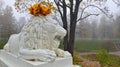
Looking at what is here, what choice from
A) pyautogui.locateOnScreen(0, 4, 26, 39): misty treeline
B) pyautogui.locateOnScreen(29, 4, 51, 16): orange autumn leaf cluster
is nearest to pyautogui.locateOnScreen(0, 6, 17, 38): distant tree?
pyautogui.locateOnScreen(0, 4, 26, 39): misty treeline

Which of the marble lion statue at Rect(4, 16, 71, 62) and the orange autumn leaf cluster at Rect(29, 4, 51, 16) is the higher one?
the orange autumn leaf cluster at Rect(29, 4, 51, 16)

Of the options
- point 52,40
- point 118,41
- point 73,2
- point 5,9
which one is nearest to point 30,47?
point 52,40

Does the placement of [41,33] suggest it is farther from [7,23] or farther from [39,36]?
[7,23]

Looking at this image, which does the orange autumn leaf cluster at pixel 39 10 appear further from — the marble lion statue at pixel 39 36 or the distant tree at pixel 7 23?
the distant tree at pixel 7 23

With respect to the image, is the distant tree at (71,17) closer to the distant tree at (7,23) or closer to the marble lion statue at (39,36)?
the distant tree at (7,23)

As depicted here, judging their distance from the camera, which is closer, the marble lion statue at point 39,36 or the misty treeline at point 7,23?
the marble lion statue at point 39,36

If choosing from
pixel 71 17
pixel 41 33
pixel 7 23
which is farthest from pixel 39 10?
pixel 7 23

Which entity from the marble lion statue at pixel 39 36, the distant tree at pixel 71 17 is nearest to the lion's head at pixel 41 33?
the marble lion statue at pixel 39 36

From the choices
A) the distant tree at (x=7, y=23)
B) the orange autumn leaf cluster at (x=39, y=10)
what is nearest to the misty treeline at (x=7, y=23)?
the distant tree at (x=7, y=23)

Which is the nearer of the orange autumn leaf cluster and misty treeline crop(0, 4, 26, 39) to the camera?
the orange autumn leaf cluster

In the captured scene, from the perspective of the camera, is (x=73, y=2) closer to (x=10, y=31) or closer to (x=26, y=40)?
(x=10, y=31)

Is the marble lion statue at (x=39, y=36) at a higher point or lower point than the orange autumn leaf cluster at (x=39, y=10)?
lower

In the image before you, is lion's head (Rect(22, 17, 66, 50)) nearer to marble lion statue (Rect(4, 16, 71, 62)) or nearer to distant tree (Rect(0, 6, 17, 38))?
marble lion statue (Rect(4, 16, 71, 62))

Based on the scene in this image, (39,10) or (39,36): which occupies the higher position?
(39,10)
